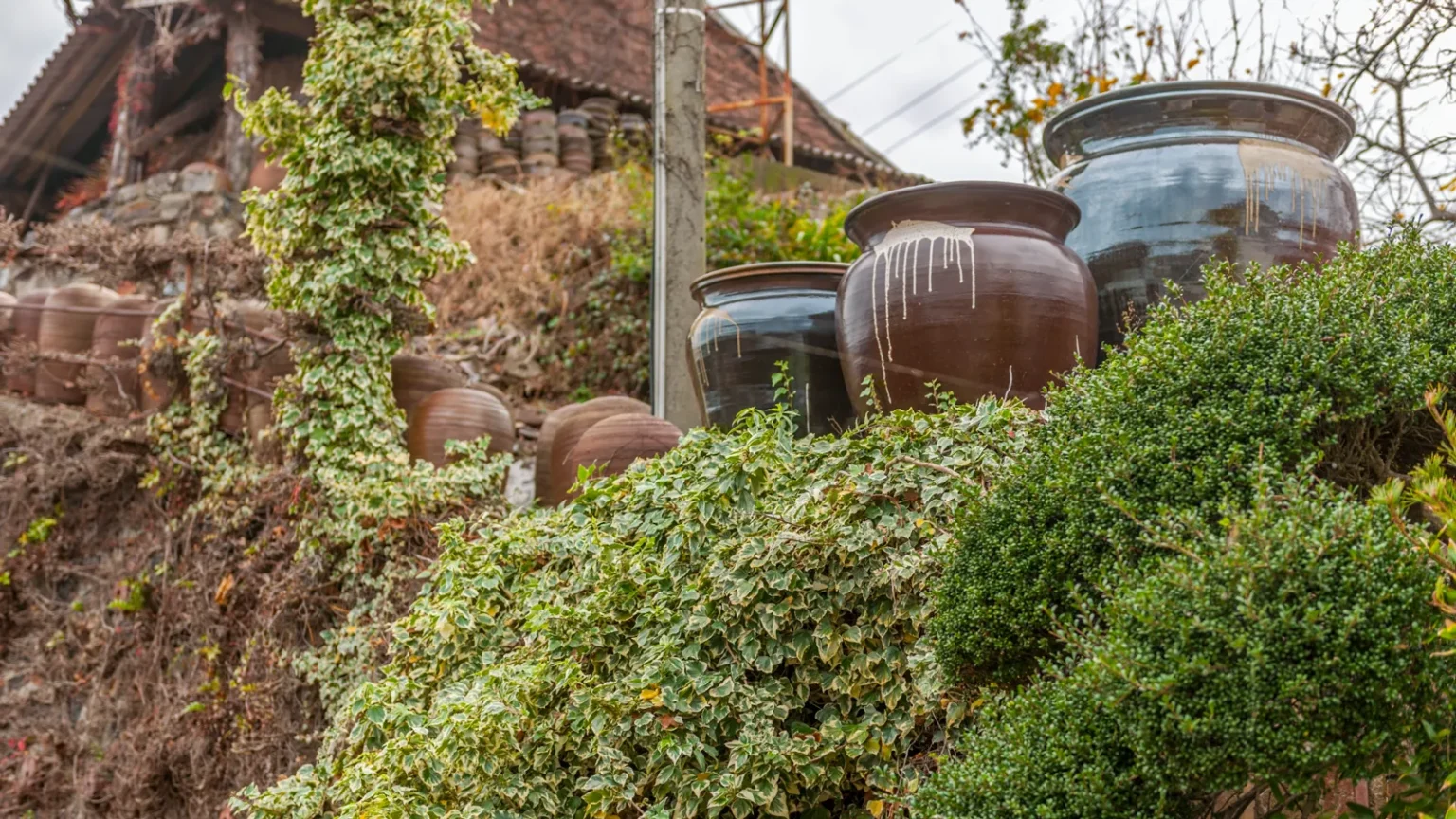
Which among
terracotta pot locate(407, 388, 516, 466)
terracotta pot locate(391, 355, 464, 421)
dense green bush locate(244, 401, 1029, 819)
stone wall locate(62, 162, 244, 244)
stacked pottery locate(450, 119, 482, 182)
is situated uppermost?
stacked pottery locate(450, 119, 482, 182)

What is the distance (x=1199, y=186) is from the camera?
12.6 ft

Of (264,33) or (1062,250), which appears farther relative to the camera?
(264,33)

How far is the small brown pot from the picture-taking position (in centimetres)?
697

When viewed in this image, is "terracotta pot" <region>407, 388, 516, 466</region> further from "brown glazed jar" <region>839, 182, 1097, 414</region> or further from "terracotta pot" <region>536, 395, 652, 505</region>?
"brown glazed jar" <region>839, 182, 1097, 414</region>

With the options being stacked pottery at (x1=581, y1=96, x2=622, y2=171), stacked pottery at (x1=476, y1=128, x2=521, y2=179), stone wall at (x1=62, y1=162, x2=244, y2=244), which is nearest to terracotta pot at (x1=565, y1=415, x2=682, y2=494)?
stacked pottery at (x1=476, y1=128, x2=521, y2=179)

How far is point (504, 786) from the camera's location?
3025mm

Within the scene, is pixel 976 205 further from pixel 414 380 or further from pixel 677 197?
pixel 414 380

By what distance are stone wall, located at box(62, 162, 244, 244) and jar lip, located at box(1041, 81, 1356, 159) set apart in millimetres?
8636

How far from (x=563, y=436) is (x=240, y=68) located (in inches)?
317

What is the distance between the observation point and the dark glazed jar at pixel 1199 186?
3.82m

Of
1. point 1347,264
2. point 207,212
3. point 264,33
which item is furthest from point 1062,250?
point 264,33

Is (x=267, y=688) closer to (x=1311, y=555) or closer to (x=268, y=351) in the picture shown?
(x=268, y=351)

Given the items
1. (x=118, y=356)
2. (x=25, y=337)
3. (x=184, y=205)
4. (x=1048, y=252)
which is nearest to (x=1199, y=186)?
(x=1048, y=252)

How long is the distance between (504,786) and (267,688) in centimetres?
235
